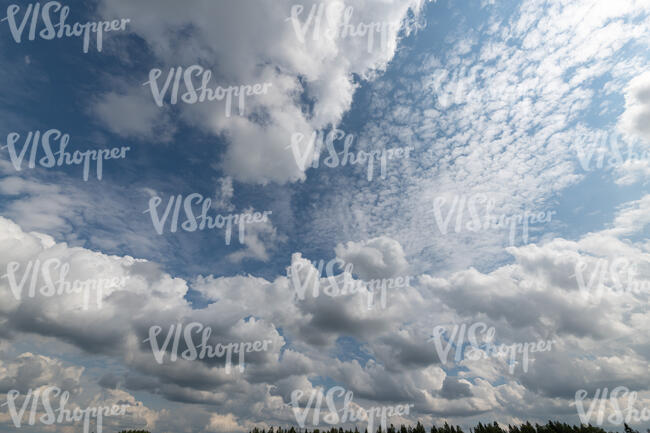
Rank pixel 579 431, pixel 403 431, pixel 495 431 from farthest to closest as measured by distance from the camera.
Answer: pixel 403 431 → pixel 495 431 → pixel 579 431

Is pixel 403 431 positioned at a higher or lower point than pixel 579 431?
lower

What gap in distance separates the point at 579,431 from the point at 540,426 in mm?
18806

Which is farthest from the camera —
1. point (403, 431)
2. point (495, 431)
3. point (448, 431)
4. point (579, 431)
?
point (403, 431)

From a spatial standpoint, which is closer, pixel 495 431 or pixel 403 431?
pixel 495 431

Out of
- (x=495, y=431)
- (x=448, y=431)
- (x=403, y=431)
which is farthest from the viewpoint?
(x=403, y=431)

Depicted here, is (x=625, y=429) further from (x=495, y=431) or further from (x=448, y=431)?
(x=448, y=431)

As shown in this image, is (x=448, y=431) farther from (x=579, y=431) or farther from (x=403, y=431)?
(x=579, y=431)

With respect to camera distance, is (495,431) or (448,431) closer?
(495,431)

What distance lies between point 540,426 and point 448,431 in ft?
158

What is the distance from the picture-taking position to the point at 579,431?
154 metres

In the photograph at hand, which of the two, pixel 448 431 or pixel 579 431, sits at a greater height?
pixel 579 431

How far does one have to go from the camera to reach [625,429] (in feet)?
568

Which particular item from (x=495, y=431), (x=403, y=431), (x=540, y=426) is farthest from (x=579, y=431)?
(x=403, y=431)

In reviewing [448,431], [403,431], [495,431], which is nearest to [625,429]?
[495,431]
